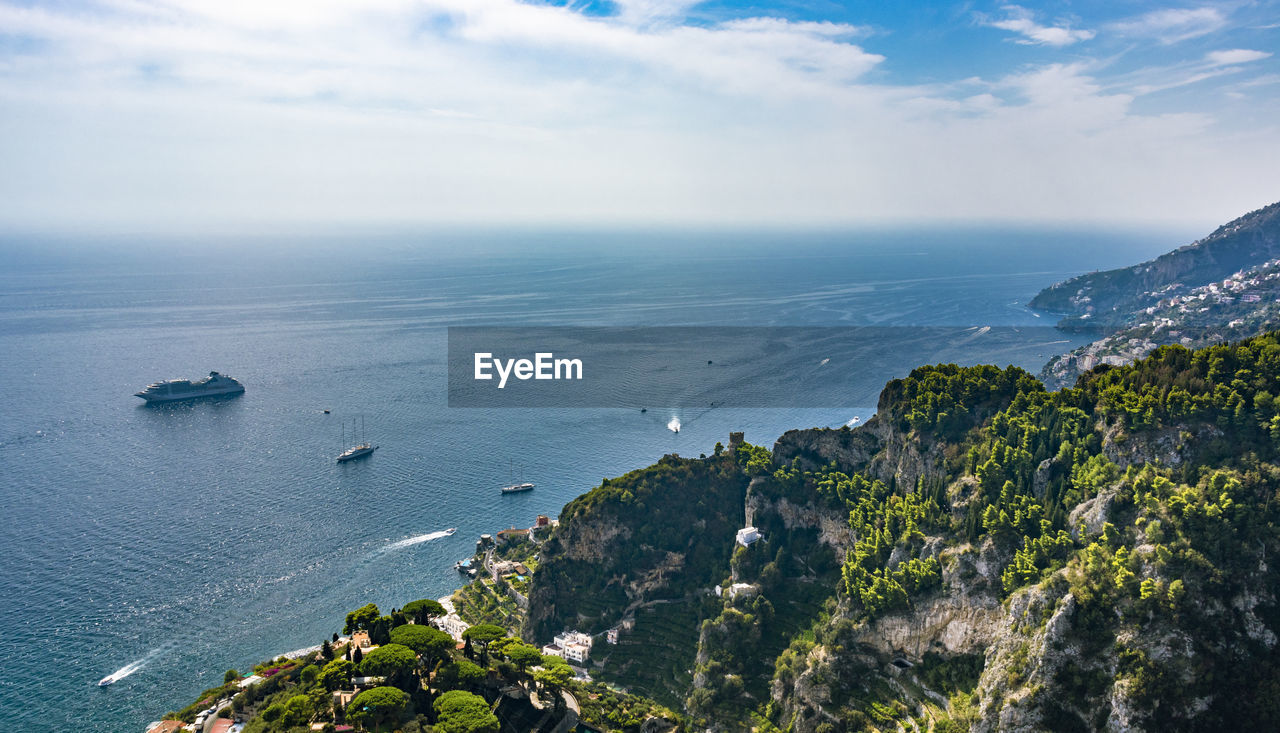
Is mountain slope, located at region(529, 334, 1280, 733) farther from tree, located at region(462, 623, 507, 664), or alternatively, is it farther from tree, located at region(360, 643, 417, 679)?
tree, located at region(360, 643, 417, 679)

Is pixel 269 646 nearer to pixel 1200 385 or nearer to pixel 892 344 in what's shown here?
pixel 1200 385

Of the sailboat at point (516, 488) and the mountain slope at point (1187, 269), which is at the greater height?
the mountain slope at point (1187, 269)

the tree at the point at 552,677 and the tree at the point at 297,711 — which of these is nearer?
the tree at the point at 297,711

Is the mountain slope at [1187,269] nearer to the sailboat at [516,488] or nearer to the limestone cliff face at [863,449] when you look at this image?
the limestone cliff face at [863,449]

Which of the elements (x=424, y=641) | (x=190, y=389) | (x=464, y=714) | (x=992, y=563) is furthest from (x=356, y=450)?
(x=992, y=563)

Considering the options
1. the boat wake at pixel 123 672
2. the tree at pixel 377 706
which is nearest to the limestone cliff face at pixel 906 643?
the tree at pixel 377 706

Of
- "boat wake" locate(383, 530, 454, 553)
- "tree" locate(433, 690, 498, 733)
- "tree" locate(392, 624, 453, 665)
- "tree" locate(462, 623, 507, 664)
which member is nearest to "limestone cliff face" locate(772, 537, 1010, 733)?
"tree" locate(462, 623, 507, 664)
